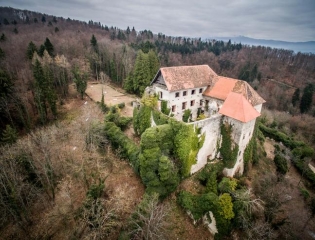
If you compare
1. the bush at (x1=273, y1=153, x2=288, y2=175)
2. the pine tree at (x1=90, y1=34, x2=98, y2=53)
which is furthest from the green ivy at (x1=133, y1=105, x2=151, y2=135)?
the pine tree at (x1=90, y1=34, x2=98, y2=53)

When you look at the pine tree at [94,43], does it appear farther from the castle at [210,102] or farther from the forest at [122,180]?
the castle at [210,102]

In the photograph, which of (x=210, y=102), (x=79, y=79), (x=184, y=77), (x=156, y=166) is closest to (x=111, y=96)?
(x=79, y=79)

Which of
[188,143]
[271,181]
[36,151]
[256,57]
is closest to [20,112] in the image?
[36,151]

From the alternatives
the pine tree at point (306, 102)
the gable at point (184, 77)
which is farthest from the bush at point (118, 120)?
the pine tree at point (306, 102)

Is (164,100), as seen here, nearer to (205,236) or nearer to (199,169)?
(199,169)

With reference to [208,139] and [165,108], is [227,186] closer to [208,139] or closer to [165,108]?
[208,139]

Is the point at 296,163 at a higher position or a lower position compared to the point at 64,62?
lower

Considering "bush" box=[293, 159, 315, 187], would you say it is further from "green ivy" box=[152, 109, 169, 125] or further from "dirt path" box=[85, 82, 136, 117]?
"dirt path" box=[85, 82, 136, 117]
